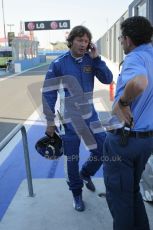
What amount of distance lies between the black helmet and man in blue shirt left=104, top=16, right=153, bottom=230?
954 millimetres

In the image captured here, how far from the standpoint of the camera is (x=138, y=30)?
7.79 ft

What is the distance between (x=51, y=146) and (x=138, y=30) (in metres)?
1.60

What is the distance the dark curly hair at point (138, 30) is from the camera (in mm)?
2373

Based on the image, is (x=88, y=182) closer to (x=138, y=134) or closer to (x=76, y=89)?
(x=76, y=89)

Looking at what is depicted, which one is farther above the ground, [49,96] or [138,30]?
A: [138,30]

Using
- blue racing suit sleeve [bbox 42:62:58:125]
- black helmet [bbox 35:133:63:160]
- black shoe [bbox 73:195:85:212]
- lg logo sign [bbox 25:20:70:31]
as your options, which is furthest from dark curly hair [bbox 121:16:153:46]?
lg logo sign [bbox 25:20:70:31]

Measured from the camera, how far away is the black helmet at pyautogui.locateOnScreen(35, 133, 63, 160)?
3.56m

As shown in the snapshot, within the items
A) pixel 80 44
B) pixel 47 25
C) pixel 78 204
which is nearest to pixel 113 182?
pixel 78 204

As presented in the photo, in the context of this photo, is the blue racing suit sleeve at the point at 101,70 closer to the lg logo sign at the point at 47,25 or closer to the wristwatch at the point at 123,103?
the wristwatch at the point at 123,103

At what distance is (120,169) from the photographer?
2.58m

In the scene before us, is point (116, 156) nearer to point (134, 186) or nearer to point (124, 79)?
point (134, 186)

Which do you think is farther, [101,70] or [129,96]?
[101,70]

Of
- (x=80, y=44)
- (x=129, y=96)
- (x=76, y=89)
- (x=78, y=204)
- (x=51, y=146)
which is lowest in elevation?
(x=78, y=204)

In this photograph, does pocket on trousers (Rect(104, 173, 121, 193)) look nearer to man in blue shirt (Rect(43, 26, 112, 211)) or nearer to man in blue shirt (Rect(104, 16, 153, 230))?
man in blue shirt (Rect(104, 16, 153, 230))
